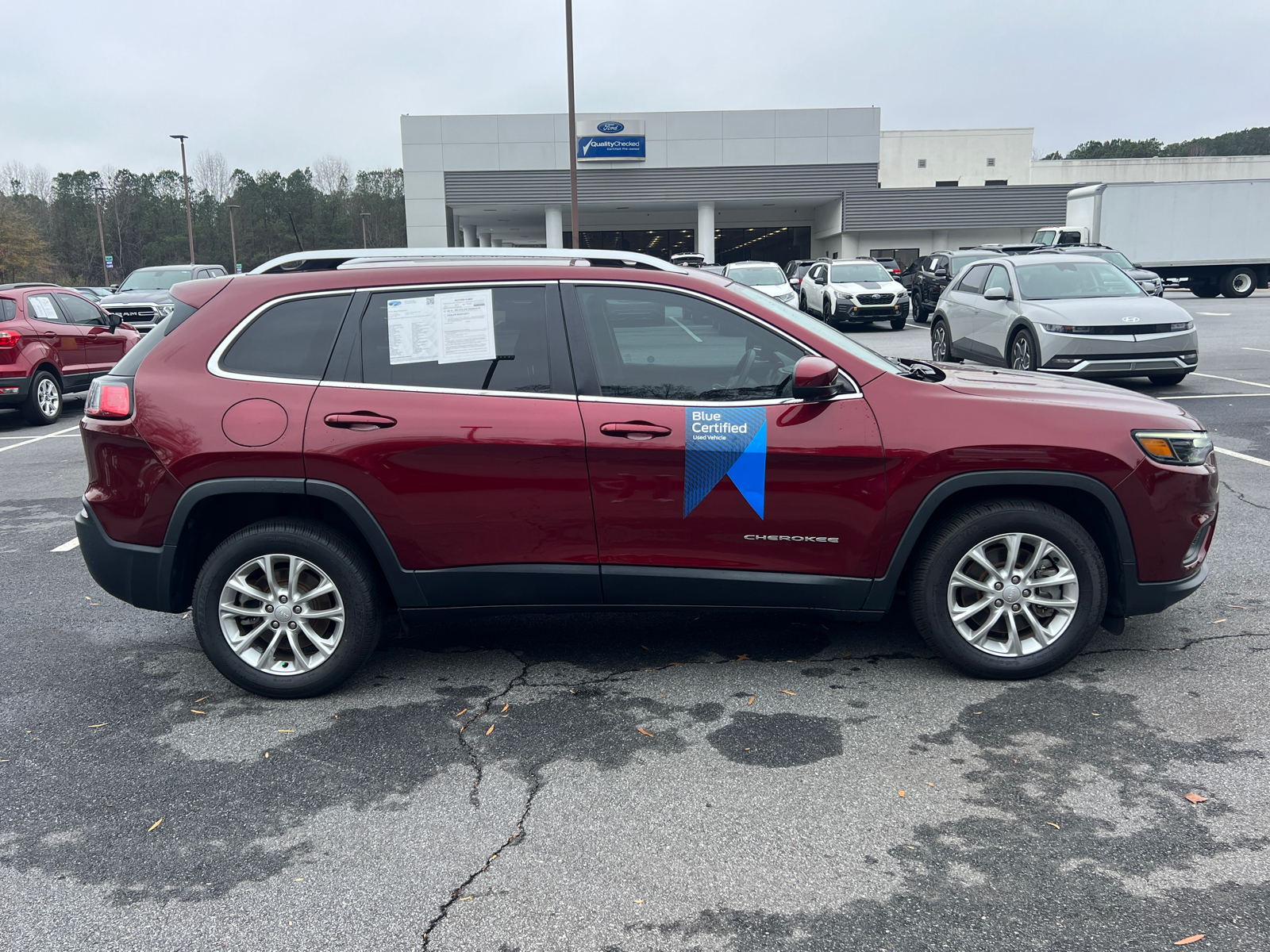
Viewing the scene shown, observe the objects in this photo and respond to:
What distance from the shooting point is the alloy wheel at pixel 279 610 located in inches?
156

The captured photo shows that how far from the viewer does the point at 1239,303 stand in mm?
27250

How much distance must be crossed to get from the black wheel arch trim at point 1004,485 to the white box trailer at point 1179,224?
2639cm

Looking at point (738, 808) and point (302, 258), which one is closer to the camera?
point (738, 808)

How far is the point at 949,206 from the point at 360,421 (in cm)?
4760

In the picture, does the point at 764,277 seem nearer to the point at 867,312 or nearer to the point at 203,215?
the point at 867,312

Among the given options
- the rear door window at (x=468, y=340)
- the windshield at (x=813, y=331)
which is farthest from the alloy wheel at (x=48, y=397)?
the windshield at (x=813, y=331)

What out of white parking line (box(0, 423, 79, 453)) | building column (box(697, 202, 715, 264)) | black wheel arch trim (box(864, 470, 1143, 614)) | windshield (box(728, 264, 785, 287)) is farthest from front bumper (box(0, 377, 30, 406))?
building column (box(697, 202, 715, 264))

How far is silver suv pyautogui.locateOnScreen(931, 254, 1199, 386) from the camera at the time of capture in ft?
35.7

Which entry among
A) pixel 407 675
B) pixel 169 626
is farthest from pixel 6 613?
pixel 407 675

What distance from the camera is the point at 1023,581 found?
13.0ft

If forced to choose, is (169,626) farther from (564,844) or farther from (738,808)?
(738,808)

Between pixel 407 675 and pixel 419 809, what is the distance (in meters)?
1.18

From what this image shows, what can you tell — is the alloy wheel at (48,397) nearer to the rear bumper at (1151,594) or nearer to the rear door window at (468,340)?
the rear door window at (468,340)

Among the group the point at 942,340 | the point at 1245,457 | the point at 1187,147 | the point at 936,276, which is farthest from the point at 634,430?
the point at 1187,147
